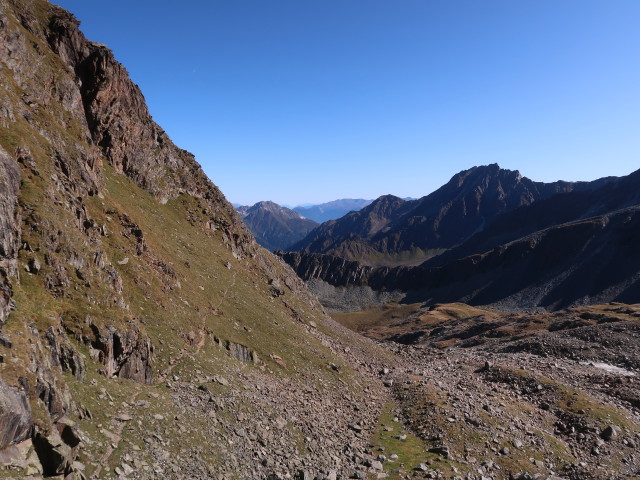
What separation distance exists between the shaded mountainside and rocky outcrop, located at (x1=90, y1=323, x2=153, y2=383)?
4.5 inches

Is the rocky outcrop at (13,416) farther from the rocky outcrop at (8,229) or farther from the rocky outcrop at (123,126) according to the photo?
the rocky outcrop at (123,126)

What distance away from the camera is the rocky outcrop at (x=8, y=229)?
20.3 metres

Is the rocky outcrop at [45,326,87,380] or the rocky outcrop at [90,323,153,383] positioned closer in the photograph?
the rocky outcrop at [45,326,87,380]

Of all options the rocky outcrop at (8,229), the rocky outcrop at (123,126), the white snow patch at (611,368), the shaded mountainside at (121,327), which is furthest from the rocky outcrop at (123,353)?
the white snow patch at (611,368)

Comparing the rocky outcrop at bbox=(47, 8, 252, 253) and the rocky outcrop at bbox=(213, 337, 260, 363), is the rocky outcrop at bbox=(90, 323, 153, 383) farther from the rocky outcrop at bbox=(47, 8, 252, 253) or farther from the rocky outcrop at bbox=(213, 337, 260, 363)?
the rocky outcrop at bbox=(47, 8, 252, 253)

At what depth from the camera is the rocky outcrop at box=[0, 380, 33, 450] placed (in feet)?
46.8

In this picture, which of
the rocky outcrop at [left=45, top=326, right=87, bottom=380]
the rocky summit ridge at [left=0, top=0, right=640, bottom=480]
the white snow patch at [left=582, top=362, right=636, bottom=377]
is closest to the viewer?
the rocky summit ridge at [left=0, top=0, right=640, bottom=480]

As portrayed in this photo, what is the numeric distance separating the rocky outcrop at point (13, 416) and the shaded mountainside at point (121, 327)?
0.06m

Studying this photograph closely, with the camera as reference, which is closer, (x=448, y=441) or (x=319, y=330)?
(x=448, y=441)

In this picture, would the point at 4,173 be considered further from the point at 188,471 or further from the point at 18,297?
the point at 188,471

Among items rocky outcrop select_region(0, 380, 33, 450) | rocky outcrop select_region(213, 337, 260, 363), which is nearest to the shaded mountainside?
rocky outcrop select_region(0, 380, 33, 450)

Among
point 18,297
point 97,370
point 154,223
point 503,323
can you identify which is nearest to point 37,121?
point 154,223

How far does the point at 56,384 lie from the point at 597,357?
8163cm

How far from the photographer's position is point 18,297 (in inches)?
877
